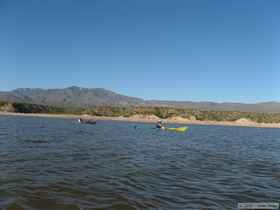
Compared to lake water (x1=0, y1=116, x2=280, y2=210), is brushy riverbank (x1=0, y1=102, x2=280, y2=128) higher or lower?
higher

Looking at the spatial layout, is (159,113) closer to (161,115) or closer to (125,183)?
(161,115)

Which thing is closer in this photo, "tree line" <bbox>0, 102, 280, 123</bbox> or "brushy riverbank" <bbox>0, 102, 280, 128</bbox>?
"brushy riverbank" <bbox>0, 102, 280, 128</bbox>

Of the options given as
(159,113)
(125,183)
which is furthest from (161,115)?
(125,183)

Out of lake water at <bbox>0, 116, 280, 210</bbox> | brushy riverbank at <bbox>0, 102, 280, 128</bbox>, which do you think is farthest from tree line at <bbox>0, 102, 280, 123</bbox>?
lake water at <bbox>0, 116, 280, 210</bbox>

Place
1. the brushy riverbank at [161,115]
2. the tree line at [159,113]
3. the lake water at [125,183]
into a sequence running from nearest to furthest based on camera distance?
the lake water at [125,183]
the brushy riverbank at [161,115]
the tree line at [159,113]

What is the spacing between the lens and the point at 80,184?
37.0 ft

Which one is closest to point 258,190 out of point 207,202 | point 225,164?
point 207,202

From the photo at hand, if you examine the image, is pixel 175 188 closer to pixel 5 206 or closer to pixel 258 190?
pixel 258 190

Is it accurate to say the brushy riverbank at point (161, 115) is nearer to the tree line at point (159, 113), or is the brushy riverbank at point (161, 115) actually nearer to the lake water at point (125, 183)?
the tree line at point (159, 113)

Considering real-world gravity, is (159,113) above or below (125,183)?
above

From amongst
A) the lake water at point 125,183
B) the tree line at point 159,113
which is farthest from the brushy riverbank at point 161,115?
the lake water at point 125,183

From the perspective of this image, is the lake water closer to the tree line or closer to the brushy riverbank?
the brushy riverbank

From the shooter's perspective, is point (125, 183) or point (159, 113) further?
point (159, 113)

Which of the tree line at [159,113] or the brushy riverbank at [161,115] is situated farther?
the tree line at [159,113]
